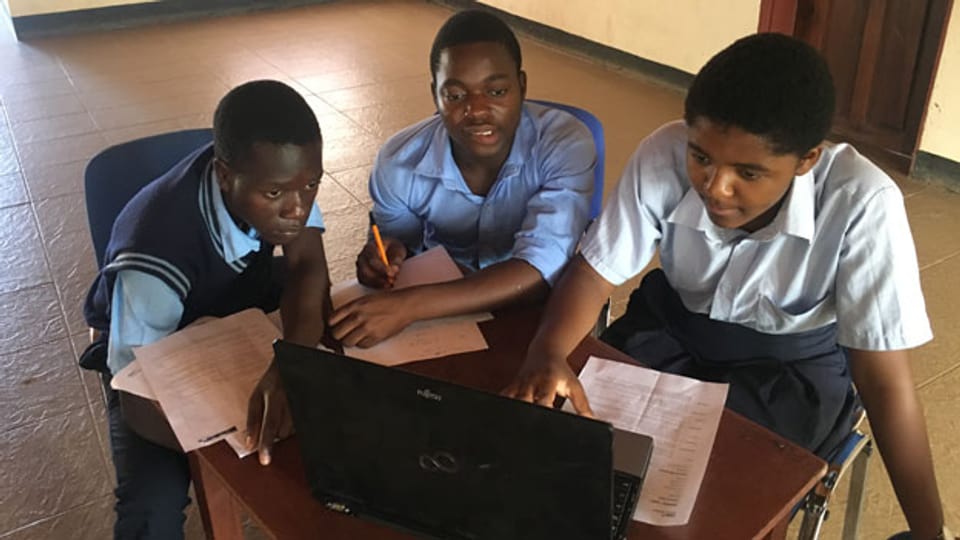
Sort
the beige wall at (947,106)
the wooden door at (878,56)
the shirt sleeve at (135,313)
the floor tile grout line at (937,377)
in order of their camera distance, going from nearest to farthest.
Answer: the shirt sleeve at (135,313)
the floor tile grout line at (937,377)
the beige wall at (947,106)
the wooden door at (878,56)

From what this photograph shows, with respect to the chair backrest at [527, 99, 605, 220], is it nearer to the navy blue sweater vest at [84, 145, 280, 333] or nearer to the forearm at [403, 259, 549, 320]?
the forearm at [403, 259, 549, 320]

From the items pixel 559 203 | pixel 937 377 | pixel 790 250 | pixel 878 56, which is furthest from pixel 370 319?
pixel 878 56

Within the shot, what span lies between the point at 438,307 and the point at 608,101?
11.7ft

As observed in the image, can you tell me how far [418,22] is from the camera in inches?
255

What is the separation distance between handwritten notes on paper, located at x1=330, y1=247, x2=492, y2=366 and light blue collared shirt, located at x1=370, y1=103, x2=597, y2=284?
21cm

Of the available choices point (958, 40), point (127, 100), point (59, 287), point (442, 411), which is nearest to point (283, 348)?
point (442, 411)

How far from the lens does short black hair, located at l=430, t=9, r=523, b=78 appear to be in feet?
4.92

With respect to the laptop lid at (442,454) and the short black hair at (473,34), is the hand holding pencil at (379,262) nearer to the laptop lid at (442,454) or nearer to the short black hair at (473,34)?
the short black hair at (473,34)

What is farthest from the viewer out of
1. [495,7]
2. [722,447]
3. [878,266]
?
[495,7]

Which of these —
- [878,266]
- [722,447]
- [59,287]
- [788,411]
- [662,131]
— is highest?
[662,131]

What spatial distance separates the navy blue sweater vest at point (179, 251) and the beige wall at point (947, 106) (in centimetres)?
305

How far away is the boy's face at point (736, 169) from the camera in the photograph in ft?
3.68

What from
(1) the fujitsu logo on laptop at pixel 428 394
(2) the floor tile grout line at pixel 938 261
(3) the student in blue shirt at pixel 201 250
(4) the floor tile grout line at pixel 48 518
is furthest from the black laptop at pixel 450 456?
(2) the floor tile grout line at pixel 938 261

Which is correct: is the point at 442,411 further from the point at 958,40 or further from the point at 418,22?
the point at 418,22
